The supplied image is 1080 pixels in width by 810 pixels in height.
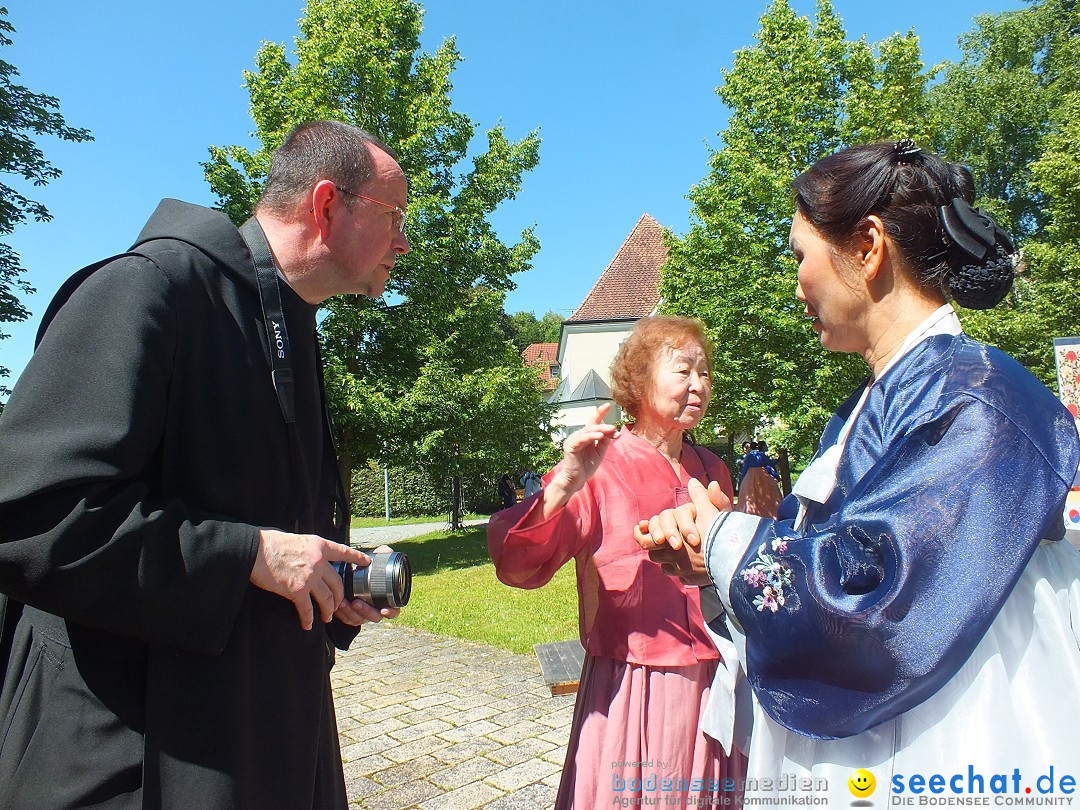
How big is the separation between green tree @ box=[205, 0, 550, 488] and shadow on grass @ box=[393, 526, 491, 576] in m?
1.98

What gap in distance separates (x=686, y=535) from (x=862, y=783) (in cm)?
64

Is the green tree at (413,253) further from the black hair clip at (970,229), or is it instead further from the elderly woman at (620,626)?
the black hair clip at (970,229)

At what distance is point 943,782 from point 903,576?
1.41 ft

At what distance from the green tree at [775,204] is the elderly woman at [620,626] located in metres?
13.5

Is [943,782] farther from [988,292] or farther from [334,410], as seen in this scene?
[334,410]

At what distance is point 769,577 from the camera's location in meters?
1.54

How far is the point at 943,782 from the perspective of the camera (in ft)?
4.69

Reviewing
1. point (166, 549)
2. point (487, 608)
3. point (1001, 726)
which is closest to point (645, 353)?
point (1001, 726)

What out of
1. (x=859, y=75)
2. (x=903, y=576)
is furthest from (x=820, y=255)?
(x=859, y=75)

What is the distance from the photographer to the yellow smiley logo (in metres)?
1.49

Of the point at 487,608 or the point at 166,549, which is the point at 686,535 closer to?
the point at 166,549

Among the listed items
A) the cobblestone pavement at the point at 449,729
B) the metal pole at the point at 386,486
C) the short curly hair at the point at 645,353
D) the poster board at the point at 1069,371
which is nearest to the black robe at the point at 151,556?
the short curly hair at the point at 645,353

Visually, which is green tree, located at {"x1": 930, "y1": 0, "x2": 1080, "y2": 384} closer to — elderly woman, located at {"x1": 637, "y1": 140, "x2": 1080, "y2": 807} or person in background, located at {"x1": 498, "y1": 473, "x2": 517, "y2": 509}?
person in background, located at {"x1": 498, "y1": 473, "x2": 517, "y2": 509}

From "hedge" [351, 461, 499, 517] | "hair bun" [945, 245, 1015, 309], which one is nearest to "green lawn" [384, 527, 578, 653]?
"hair bun" [945, 245, 1015, 309]
